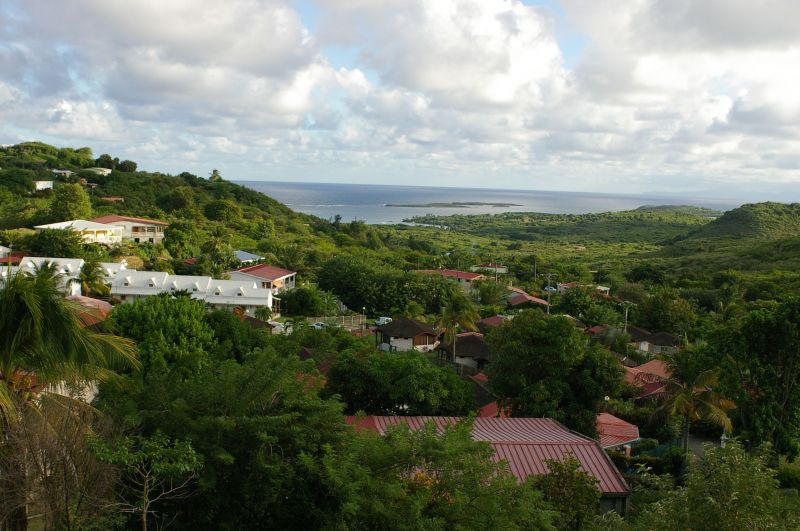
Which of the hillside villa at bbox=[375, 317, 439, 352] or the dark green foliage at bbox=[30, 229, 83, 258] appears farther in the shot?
the dark green foliage at bbox=[30, 229, 83, 258]

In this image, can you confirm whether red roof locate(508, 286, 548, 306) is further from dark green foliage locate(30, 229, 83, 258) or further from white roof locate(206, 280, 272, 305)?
dark green foliage locate(30, 229, 83, 258)

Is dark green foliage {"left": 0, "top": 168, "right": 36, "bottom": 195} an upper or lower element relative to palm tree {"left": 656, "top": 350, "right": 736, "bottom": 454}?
upper

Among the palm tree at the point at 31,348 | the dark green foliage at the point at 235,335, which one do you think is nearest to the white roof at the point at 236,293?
the dark green foliage at the point at 235,335

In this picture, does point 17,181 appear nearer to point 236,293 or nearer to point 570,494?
point 236,293

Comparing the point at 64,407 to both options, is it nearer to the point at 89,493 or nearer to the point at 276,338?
the point at 89,493

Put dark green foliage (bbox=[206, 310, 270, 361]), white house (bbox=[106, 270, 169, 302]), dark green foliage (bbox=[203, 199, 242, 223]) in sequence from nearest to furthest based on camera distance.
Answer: dark green foliage (bbox=[206, 310, 270, 361]) < white house (bbox=[106, 270, 169, 302]) < dark green foliage (bbox=[203, 199, 242, 223])

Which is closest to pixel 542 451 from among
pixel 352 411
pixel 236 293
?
pixel 352 411

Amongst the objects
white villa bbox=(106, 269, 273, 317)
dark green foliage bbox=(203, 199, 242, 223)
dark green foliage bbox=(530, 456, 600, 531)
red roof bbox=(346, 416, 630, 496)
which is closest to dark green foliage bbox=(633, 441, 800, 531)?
dark green foliage bbox=(530, 456, 600, 531)
